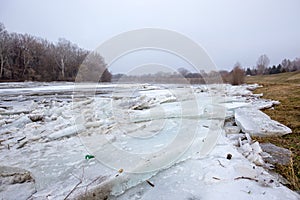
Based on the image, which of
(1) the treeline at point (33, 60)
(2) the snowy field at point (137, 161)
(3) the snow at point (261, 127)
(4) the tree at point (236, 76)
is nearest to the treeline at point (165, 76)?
(2) the snowy field at point (137, 161)

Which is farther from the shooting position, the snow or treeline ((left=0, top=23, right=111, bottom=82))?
treeline ((left=0, top=23, right=111, bottom=82))

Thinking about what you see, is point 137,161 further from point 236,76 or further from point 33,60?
point 33,60

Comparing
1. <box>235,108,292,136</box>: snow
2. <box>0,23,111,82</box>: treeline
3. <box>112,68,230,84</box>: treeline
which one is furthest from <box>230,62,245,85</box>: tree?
<box>0,23,111,82</box>: treeline

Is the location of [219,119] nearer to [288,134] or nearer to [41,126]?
[288,134]

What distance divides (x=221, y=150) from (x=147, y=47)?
186 cm

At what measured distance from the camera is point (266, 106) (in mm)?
4488

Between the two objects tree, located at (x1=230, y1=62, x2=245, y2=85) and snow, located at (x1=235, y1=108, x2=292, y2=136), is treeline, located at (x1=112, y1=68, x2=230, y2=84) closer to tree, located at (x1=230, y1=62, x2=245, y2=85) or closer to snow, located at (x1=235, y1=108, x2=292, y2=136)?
snow, located at (x1=235, y1=108, x2=292, y2=136)

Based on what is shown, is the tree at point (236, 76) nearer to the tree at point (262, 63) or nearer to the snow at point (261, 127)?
the snow at point (261, 127)

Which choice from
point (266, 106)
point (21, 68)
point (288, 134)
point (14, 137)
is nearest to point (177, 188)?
point (288, 134)

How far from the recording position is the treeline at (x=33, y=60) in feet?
81.9

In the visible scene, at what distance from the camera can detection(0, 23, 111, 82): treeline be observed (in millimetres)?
24953

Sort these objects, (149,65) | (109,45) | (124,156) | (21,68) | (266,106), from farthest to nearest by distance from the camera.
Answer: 1. (21,68)
2. (266,106)
3. (149,65)
4. (109,45)
5. (124,156)

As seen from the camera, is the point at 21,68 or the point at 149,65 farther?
the point at 21,68

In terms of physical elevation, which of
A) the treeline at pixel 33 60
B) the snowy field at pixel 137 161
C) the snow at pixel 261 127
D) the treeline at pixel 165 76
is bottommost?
the snowy field at pixel 137 161
